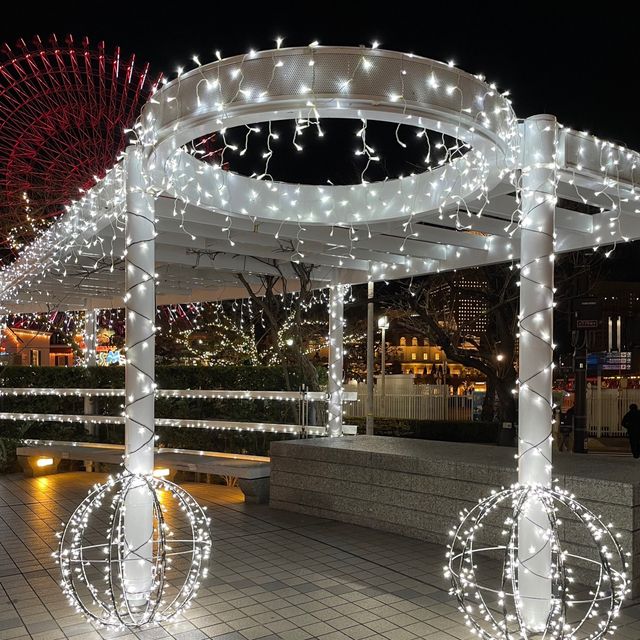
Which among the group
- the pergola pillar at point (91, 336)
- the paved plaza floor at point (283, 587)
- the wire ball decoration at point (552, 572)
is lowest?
the paved plaza floor at point (283, 587)

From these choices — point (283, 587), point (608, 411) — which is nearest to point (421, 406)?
point (608, 411)

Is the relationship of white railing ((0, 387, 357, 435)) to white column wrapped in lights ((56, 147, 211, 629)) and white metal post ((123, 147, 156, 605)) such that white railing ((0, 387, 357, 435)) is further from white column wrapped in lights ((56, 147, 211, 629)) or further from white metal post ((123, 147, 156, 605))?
Answer: white metal post ((123, 147, 156, 605))

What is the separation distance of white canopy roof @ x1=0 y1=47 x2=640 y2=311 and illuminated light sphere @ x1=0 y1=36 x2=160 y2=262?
132 centimetres

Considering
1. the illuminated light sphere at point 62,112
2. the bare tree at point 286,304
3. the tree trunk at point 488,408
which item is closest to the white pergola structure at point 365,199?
the illuminated light sphere at point 62,112

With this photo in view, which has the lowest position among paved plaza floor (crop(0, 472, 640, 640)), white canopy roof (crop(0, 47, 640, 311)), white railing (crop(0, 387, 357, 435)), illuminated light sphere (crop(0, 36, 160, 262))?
paved plaza floor (crop(0, 472, 640, 640))

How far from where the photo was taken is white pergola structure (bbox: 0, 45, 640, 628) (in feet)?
13.8

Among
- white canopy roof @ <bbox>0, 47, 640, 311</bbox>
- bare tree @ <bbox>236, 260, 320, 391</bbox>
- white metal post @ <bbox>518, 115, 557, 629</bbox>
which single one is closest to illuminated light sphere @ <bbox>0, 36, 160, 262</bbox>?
white canopy roof @ <bbox>0, 47, 640, 311</bbox>

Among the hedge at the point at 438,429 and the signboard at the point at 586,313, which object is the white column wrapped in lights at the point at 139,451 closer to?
the signboard at the point at 586,313

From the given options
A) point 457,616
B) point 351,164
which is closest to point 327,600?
point 457,616

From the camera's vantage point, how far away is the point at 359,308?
89.6 feet

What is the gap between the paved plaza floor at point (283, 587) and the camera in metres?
4.74

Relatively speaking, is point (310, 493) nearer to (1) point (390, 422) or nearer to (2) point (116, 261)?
(2) point (116, 261)

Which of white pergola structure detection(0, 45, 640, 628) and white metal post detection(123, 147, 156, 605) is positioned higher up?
white pergola structure detection(0, 45, 640, 628)

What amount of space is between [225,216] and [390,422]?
14614mm
